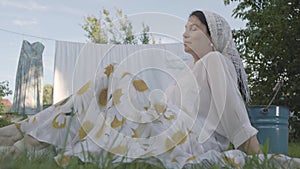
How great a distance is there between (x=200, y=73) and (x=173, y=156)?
35 cm

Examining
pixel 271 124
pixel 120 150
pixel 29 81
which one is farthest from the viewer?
pixel 29 81

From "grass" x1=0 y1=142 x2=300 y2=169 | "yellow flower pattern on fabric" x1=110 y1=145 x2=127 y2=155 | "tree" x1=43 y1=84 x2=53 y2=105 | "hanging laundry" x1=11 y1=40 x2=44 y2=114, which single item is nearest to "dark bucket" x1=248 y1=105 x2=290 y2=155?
"grass" x1=0 y1=142 x2=300 y2=169

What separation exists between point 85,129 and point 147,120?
165 millimetres

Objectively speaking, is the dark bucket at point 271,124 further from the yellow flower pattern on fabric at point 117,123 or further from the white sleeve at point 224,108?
the yellow flower pattern on fabric at point 117,123

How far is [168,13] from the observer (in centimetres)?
133

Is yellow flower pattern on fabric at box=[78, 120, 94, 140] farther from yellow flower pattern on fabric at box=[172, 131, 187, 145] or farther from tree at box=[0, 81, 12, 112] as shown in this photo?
tree at box=[0, 81, 12, 112]

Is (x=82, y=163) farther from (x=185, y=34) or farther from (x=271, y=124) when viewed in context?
(x=271, y=124)

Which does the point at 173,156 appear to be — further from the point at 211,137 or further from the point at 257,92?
the point at 257,92

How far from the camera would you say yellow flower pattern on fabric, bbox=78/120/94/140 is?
1088mm

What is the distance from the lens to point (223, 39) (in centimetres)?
151

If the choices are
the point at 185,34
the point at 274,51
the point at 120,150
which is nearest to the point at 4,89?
the point at 274,51

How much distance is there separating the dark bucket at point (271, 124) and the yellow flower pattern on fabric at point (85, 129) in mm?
1268

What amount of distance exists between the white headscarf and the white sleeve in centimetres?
22

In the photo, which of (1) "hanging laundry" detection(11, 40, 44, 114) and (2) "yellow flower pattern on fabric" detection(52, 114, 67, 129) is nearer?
(2) "yellow flower pattern on fabric" detection(52, 114, 67, 129)
